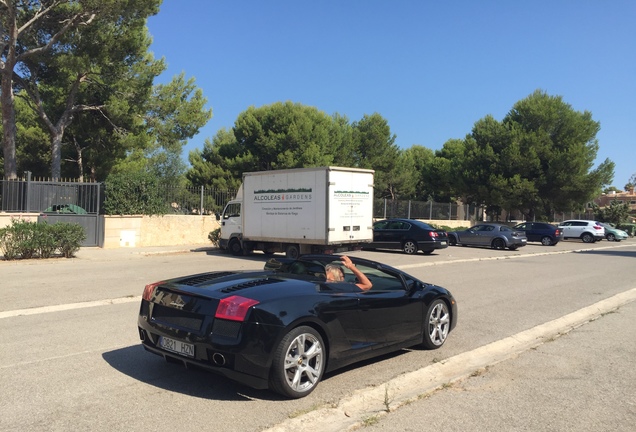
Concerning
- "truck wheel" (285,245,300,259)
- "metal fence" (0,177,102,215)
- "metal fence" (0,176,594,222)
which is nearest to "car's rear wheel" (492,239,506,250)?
"truck wheel" (285,245,300,259)

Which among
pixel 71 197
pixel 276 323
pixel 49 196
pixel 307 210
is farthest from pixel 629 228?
pixel 276 323

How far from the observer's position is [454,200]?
5578 cm

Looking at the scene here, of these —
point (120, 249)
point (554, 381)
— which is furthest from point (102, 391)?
point (120, 249)

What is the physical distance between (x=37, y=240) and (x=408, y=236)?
14.5 m

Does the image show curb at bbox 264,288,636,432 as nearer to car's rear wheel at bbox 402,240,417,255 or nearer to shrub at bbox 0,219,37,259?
shrub at bbox 0,219,37,259

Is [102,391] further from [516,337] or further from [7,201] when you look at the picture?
[7,201]

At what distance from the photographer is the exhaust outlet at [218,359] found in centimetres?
430

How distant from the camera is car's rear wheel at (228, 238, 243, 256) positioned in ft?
66.1

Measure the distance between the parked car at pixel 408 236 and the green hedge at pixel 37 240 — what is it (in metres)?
12.4

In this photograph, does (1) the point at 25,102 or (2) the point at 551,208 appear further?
(2) the point at 551,208

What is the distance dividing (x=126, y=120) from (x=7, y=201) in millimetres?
7734

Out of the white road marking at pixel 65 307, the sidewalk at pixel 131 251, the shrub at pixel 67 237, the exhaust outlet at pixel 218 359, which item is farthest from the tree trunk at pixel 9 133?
the exhaust outlet at pixel 218 359

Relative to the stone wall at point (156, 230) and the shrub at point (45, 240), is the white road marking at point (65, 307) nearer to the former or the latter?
the shrub at point (45, 240)

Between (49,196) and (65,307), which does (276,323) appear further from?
(49,196)
